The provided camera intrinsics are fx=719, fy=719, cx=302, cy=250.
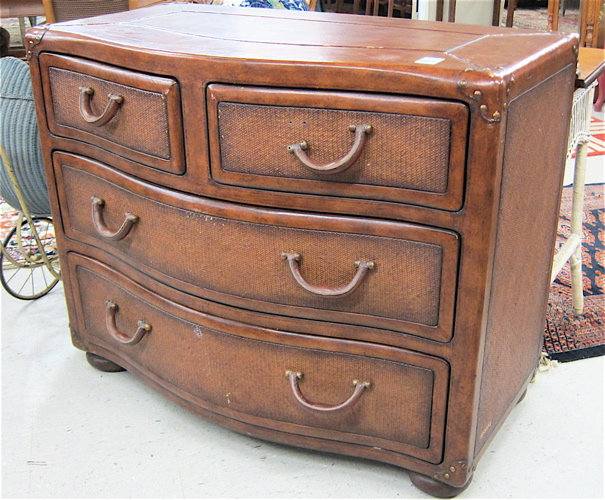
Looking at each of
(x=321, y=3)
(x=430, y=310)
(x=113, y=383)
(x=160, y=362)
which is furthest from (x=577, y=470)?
(x=321, y=3)

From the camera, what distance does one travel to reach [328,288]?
1285 millimetres

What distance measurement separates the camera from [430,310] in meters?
1.24

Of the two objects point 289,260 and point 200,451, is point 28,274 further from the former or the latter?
point 289,260

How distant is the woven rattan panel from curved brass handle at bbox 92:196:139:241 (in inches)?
28.8

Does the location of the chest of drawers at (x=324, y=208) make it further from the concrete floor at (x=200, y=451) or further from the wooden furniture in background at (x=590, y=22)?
the wooden furniture in background at (x=590, y=22)

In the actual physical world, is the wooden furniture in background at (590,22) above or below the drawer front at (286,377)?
above

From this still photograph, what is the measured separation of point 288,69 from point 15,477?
101 cm

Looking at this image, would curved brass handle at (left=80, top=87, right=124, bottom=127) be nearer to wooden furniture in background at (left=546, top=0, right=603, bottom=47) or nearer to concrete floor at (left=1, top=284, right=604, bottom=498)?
concrete floor at (left=1, top=284, right=604, bottom=498)

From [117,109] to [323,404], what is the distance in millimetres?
696

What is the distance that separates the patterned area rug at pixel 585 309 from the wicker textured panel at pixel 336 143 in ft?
3.02

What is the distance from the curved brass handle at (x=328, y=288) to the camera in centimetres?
124

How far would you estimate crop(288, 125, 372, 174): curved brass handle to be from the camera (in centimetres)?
114

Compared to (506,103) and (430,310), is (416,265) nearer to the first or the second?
(430,310)

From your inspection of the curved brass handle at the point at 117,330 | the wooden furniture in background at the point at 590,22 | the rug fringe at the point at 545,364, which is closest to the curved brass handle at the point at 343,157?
the curved brass handle at the point at 117,330
